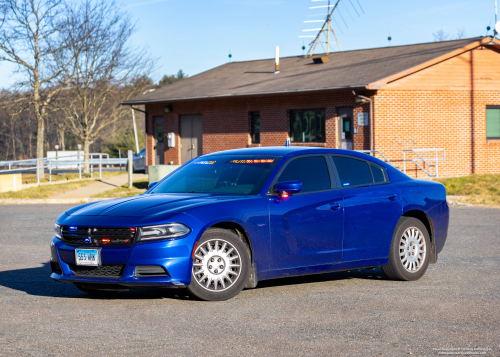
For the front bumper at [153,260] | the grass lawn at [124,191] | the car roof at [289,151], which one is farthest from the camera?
the grass lawn at [124,191]

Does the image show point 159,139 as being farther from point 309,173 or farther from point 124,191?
point 309,173

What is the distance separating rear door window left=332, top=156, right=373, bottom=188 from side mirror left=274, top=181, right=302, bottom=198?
857 mm

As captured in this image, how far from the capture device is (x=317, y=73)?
29.4 metres

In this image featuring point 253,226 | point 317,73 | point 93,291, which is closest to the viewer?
point 253,226

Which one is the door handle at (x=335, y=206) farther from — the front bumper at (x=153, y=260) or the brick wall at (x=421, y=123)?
the brick wall at (x=421, y=123)

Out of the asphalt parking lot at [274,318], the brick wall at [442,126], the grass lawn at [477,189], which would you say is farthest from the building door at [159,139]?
the asphalt parking lot at [274,318]

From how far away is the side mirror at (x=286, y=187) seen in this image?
663 cm

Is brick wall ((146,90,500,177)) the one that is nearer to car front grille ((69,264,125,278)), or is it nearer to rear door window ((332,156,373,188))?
rear door window ((332,156,373,188))

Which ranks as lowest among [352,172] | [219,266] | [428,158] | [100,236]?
[219,266]

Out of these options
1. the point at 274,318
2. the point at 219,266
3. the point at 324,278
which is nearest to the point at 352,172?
the point at 324,278

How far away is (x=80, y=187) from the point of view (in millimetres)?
26000

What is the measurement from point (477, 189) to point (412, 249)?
14843 millimetres

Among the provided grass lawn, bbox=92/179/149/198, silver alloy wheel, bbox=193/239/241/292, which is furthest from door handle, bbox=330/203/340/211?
grass lawn, bbox=92/179/149/198

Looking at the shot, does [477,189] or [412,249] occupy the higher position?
[412,249]
